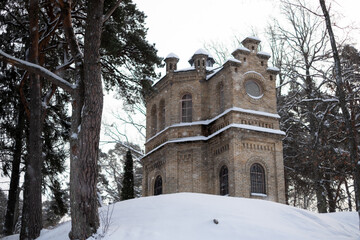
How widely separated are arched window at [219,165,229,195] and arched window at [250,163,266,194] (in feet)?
3.96

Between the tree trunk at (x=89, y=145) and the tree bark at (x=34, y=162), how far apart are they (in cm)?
330

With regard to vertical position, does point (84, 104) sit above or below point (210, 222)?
above

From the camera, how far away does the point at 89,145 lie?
28.7ft

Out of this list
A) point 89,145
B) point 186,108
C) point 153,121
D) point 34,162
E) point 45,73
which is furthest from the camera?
point 153,121

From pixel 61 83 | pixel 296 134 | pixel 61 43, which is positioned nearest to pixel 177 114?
pixel 296 134

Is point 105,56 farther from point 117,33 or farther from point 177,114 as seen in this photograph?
point 177,114

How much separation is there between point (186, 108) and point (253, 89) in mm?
3801

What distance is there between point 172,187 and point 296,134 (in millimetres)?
9096

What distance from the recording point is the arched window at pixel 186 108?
22.8m

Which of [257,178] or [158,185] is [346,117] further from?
[158,185]

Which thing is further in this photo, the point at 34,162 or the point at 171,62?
the point at 171,62

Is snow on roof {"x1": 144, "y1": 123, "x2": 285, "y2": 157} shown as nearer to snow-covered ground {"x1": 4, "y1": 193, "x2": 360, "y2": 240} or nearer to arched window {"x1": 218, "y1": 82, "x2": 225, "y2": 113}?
arched window {"x1": 218, "y1": 82, "x2": 225, "y2": 113}

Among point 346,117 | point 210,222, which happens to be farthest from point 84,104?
point 346,117

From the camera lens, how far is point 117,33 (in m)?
14.3
